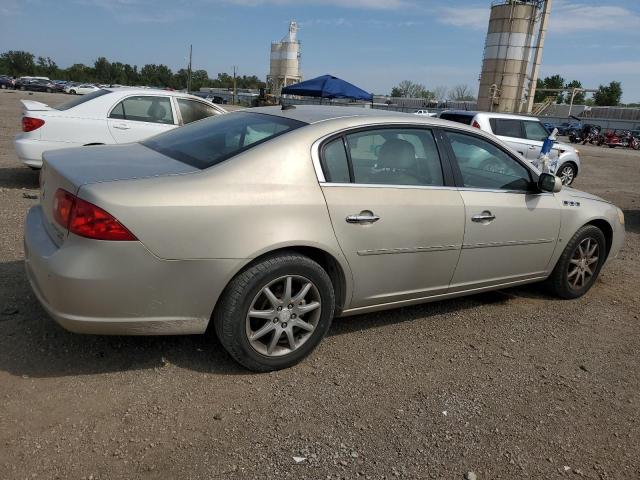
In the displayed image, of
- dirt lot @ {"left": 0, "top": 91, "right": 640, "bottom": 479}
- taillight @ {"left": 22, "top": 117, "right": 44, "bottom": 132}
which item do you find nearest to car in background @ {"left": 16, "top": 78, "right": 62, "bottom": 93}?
taillight @ {"left": 22, "top": 117, "right": 44, "bottom": 132}

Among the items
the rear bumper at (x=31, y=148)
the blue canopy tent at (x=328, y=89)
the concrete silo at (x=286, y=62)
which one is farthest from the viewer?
the concrete silo at (x=286, y=62)

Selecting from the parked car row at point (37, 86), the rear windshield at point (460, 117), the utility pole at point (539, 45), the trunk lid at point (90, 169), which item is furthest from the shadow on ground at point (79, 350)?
the parked car row at point (37, 86)

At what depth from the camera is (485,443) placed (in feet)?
8.87

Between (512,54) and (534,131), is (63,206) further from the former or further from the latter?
(512,54)

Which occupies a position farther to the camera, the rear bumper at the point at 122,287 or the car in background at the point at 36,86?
the car in background at the point at 36,86

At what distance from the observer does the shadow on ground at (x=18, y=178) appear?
7.87 metres

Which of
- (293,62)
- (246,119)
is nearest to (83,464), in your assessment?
(246,119)

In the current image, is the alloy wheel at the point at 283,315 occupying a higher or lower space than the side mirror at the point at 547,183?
lower

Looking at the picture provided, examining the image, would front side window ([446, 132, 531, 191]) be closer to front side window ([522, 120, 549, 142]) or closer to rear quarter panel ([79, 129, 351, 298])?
rear quarter panel ([79, 129, 351, 298])

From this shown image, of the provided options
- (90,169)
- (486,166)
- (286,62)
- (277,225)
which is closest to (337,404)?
(277,225)

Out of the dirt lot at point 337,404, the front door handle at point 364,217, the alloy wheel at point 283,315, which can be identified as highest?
the front door handle at point 364,217

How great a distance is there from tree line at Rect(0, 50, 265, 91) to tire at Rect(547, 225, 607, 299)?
352 ft

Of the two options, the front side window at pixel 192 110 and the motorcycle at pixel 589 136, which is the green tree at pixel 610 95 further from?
the front side window at pixel 192 110

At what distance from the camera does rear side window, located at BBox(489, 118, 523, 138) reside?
12528mm
